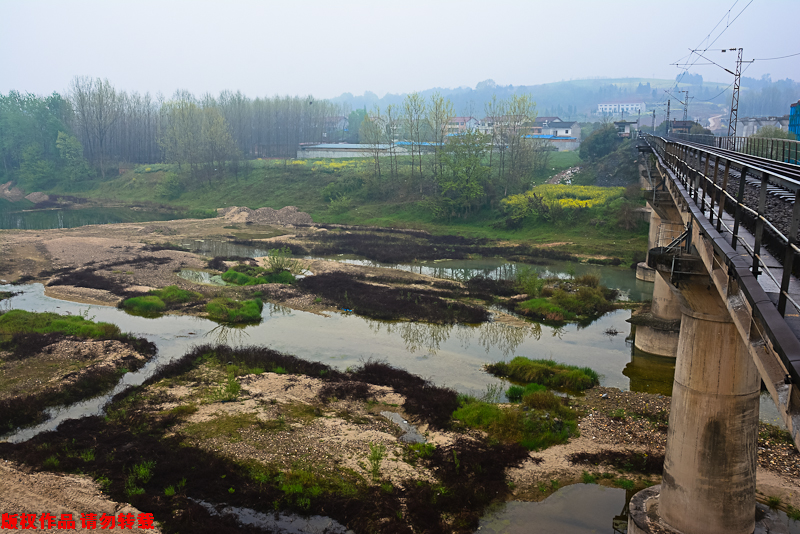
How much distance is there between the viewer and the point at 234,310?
26.0m

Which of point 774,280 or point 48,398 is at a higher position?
point 774,280

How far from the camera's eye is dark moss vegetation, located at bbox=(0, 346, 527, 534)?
11328mm

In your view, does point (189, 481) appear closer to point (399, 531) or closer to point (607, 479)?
point (399, 531)

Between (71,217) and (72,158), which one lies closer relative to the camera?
(71,217)

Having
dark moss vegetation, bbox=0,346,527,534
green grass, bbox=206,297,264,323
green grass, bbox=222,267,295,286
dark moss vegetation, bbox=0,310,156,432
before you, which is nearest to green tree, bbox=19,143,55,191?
green grass, bbox=222,267,295,286

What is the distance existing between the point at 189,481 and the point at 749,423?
11.2 metres

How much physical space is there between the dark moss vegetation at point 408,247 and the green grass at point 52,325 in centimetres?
2017

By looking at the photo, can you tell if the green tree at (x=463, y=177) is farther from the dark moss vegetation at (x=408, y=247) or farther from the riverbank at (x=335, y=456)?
the riverbank at (x=335, y=456)

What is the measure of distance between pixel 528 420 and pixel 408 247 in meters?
30.2

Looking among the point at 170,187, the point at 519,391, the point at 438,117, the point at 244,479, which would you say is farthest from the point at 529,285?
the point at 170,187

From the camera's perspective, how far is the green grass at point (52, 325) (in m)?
22.1

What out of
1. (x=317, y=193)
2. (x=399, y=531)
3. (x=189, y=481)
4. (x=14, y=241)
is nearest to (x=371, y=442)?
(x=399, y=531)

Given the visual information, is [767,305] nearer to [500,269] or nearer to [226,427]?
[226,427]

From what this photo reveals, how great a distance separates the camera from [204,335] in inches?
930
